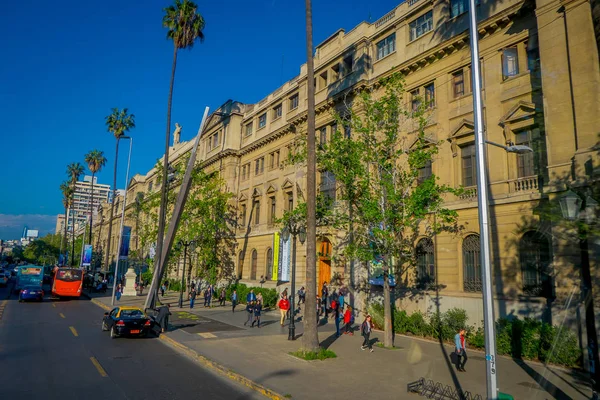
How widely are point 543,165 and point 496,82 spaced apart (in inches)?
193

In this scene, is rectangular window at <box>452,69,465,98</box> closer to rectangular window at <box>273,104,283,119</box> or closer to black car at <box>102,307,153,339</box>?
rectangular window at <box>273,104,283,119</box>

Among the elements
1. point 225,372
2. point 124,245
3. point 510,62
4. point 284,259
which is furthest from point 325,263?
point 124,245

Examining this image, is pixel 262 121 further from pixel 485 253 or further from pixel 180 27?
pixel 485 253

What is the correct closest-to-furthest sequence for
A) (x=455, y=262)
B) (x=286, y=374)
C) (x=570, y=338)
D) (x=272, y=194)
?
(x=286, y=374), (x=570, y=338), (x=455, y=262), (x=272, y=194)

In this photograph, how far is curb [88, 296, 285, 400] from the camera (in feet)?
33.3

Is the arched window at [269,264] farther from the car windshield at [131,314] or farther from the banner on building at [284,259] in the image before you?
the car windshield at [131,314]

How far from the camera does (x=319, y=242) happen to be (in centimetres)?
3075

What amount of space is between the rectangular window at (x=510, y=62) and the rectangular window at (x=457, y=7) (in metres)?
3.74

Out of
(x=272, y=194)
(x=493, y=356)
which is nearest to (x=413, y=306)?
(x=493, y=356)

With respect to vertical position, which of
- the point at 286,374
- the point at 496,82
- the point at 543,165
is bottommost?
the point at 286,374

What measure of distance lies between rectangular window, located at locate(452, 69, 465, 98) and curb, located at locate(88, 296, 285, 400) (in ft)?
59.1

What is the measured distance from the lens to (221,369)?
12.5 meters

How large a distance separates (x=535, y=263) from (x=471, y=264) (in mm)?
3004

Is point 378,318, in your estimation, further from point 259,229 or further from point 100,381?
point 259,229
